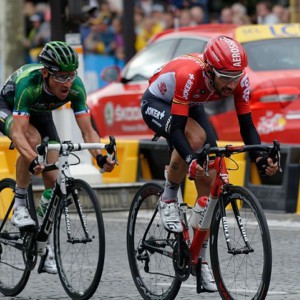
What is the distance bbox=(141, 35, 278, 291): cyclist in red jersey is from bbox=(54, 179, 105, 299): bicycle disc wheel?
449 millimetres

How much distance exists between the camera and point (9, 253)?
31.5ft

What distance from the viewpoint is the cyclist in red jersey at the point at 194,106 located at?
800cm

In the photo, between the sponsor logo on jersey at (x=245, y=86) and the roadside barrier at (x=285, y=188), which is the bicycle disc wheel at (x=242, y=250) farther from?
the roadside barrier at (x=285, y=188)

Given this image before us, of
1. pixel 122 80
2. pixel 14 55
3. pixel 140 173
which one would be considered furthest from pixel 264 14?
pixel 140 173

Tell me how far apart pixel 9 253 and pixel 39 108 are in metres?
1.15

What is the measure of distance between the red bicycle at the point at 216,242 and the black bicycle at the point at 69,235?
391 mm

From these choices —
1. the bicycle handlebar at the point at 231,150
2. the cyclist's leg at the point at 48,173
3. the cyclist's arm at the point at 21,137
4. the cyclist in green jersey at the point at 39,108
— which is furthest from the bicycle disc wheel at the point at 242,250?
the cyclist's leg at the point at 48,173

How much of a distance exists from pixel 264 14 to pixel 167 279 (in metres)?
14.4

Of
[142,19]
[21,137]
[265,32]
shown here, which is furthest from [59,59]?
[142,19]

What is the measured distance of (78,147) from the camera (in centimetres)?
862

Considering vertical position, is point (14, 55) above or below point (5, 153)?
below

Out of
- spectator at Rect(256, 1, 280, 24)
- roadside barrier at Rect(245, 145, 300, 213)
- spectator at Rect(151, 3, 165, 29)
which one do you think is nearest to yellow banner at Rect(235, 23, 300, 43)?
roadside barrier at Rect(245, 145, 300, 213)

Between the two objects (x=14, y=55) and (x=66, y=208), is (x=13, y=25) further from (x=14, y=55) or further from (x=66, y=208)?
(x=66, y=208)

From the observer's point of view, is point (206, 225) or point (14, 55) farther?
point (14, 55)
